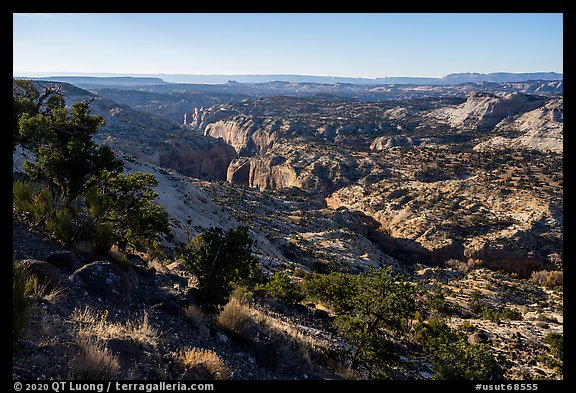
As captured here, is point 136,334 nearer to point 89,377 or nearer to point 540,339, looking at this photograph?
point 89,377

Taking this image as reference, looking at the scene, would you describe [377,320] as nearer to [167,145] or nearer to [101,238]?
[101,238]

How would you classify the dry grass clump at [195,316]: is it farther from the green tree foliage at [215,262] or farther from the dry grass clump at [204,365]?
the dry grass clump at [204,365]

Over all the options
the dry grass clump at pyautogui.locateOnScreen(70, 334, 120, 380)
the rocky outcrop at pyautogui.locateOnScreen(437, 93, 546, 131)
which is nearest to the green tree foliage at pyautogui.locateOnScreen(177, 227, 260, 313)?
the dry grass clump at pyautogui.locateOnScreen(70, 334, 120, 380)

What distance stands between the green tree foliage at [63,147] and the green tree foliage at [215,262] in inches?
174

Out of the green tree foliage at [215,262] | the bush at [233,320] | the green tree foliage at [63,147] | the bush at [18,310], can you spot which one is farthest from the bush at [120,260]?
the bush at [18,310]

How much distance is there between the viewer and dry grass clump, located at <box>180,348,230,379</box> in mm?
4938

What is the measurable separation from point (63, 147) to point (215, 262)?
621cm

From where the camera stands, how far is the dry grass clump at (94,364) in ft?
13.3

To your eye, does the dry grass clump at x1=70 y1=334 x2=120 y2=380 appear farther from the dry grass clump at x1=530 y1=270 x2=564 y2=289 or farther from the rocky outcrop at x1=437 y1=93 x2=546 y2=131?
the rocky outcrop at x1=437 y1=93 x2=546 y2=131

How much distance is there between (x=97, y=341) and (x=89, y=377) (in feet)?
2.02

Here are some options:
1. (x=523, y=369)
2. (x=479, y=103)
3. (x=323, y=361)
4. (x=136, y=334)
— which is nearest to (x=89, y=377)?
(x=136, y=334)

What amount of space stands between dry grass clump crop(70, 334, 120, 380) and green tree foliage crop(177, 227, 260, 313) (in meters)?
3.30

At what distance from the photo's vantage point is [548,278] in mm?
31547

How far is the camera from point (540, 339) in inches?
633
